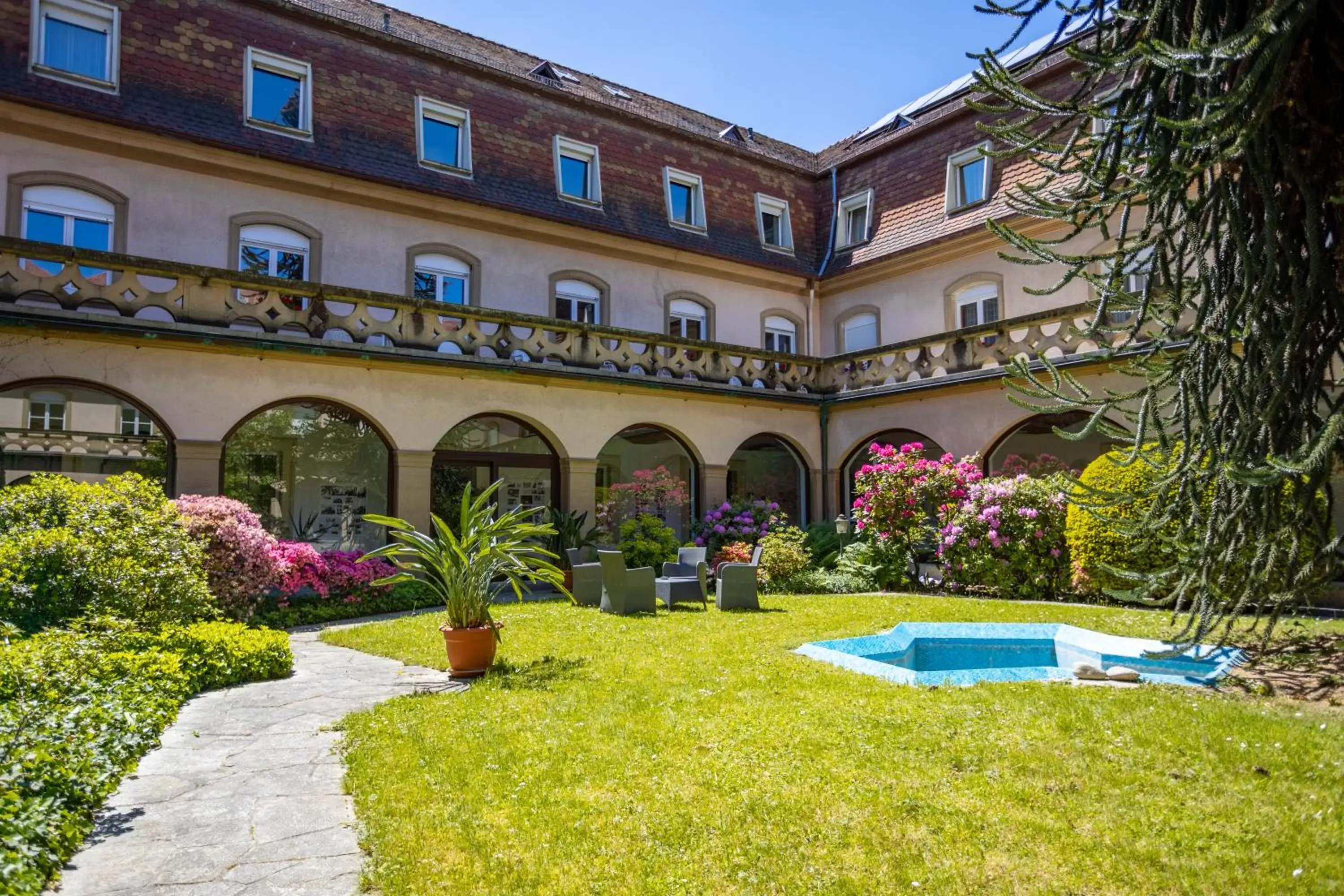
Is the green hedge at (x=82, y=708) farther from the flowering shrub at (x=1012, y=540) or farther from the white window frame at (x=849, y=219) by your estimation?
the white window frame at (x=849, y=219)

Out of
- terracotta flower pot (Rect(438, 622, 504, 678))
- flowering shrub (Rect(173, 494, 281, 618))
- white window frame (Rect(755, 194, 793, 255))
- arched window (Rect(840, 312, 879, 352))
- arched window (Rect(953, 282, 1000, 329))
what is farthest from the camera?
white window frame (Rect(755, 194, 793, 255))

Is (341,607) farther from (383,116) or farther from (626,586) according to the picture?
(383,116)

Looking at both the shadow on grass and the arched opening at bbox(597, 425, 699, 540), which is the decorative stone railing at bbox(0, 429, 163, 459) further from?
the shadow on grass

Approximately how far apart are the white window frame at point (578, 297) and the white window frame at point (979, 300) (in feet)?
26.1

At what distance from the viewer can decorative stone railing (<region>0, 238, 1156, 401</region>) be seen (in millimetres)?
11812

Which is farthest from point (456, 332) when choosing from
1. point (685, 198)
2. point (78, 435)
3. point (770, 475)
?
point (770, 475)

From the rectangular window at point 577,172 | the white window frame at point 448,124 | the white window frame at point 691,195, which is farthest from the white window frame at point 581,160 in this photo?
the white window frame at point 448,124

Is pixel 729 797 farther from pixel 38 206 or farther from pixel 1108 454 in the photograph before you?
pixel 38 206

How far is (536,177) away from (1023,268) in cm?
1042

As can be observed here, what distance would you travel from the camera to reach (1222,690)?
606 centimetres

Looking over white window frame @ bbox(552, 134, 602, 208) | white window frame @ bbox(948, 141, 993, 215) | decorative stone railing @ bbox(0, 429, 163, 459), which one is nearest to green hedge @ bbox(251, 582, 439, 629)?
decorative stone railing @ bbox(0, 429, 163, 459)

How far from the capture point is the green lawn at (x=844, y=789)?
11.5 ft

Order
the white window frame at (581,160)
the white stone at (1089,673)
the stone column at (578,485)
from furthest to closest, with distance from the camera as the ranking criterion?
the white window frame at (581,160) → the stone column at (578,485) → the white stone at (1089,673)

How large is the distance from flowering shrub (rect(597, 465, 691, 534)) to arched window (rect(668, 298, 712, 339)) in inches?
178
